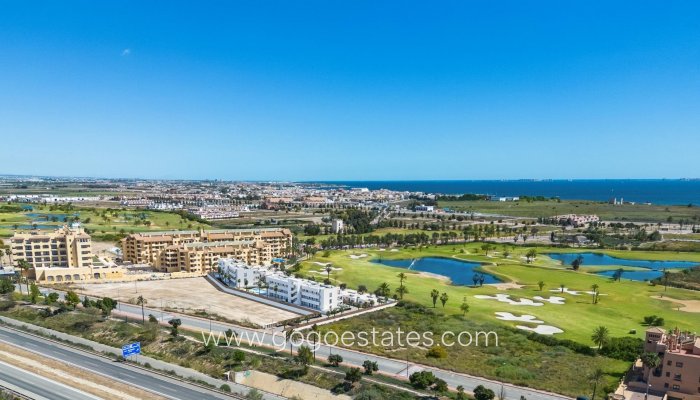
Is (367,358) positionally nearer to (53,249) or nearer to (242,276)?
(242,276)

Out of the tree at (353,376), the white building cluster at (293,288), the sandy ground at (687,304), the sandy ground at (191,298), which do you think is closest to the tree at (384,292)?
the white building cluster at (293,288)

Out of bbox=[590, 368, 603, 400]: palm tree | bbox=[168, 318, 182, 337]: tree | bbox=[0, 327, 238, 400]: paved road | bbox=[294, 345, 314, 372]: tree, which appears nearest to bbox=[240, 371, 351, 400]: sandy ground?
bbox=[294, 345, 314, 372]: tree

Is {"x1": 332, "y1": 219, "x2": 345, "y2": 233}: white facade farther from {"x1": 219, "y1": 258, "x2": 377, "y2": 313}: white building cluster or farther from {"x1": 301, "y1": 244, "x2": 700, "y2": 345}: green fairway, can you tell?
{"x1": 219, "y1": 258, "x2": 377, "y2": 313}: white building cluster

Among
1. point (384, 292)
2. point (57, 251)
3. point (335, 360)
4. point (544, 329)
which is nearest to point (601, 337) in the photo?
point (544, 329)

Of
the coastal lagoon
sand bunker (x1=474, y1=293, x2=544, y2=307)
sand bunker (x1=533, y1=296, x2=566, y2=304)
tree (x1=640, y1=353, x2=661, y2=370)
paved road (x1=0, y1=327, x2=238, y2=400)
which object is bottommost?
the coastal lagoon

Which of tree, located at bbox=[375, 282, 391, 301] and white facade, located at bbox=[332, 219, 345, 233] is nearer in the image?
tree, located at bbox=[375, 282, 391, 301]

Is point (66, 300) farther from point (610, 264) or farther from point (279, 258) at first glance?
point (610, 264)
